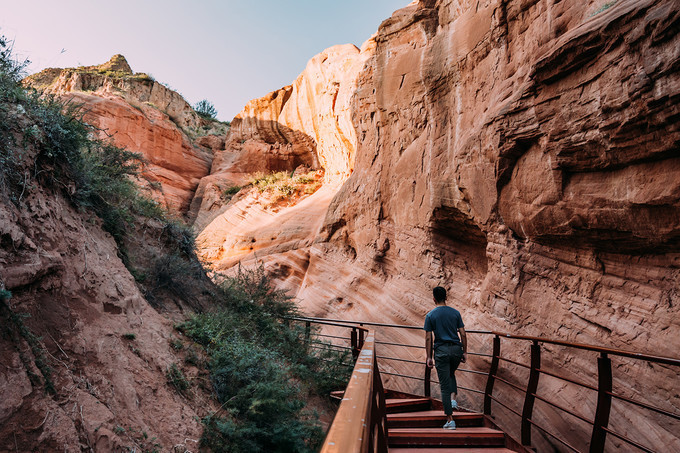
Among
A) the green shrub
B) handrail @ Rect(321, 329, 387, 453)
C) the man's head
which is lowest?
the green shrub

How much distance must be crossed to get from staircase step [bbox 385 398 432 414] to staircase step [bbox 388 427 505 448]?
1243 millimetres

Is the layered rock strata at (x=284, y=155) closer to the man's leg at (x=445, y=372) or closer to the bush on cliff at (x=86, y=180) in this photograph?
the bush on cliff at (x=86, y=180)

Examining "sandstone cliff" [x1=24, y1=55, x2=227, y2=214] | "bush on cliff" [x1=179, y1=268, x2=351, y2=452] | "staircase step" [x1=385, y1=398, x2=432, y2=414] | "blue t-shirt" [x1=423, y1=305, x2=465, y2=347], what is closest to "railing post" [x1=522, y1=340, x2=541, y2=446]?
"blue t-shirt" [x1=423, y1=305, x2=465, y2=347]

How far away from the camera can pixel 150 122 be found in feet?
72.0

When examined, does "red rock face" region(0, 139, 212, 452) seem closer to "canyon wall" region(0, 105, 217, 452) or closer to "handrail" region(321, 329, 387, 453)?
"canyon wall" region(0, 105, 217, 452)

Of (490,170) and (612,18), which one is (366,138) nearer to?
(490,170)

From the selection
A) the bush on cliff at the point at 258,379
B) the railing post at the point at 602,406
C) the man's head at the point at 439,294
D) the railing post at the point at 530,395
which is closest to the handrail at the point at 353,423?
the railing post at the point at 602,406

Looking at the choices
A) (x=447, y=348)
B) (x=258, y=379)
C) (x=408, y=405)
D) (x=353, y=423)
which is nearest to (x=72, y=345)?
(x=258, y=379)

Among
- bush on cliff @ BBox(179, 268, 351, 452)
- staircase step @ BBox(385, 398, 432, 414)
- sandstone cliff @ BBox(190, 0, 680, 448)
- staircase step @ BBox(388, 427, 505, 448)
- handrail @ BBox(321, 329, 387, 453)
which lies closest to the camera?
handrail @ BBox(321, 329, 387, 453)

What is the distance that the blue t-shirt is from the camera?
13.7ft

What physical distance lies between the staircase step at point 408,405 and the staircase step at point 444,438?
1243 mm

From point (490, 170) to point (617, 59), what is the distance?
2506 mm

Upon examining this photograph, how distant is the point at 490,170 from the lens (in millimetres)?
6652

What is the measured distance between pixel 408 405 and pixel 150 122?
22.7 m
